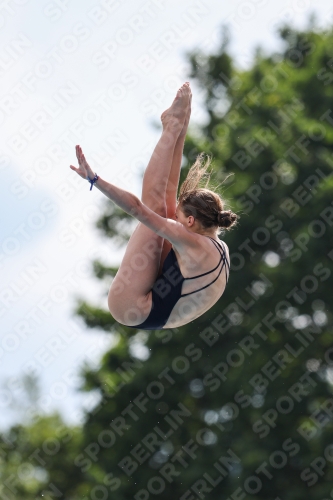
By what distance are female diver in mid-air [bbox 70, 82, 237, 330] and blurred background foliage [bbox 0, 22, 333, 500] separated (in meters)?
7.76

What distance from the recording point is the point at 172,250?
5.16m

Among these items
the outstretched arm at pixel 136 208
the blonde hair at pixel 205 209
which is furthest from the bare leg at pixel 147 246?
the outstretched arm at pixel 136 208

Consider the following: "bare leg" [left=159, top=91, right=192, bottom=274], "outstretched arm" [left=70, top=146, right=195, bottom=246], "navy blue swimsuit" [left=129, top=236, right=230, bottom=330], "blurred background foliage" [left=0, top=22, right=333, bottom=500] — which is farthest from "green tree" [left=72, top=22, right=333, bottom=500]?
"outstretched arm" [left=70, top=146, right=195, bottom=246]

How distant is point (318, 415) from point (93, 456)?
4342 mm

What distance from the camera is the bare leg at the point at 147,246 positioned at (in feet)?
16.5

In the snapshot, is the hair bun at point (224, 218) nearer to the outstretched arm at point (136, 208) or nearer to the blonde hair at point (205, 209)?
the blonde hair at point (205, 209)

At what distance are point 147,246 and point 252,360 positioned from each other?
8.52 meters

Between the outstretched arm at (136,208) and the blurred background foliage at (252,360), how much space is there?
27.5 ft

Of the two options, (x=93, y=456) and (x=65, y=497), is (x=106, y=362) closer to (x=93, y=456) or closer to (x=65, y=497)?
(x=93, y=456)

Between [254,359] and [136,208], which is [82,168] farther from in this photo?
[254,359]

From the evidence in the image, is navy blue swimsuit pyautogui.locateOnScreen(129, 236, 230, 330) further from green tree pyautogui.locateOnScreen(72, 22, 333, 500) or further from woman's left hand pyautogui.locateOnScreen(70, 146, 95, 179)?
green tree pyautogui.locateOnScreen(72, 22, 333, 500)

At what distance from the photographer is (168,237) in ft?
15.4

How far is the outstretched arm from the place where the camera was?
4.39 m

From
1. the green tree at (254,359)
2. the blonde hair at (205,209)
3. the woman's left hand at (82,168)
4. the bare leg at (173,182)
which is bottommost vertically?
the green tree at (254,359)
